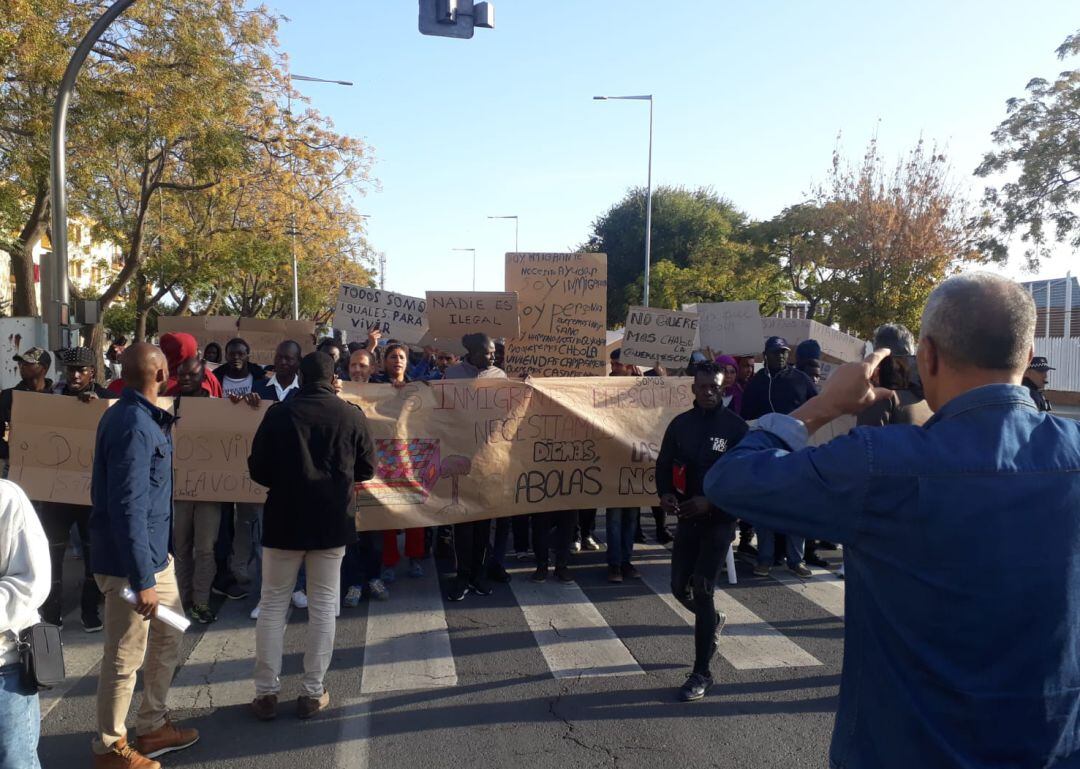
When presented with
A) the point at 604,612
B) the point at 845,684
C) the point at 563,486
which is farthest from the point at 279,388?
the point at 845,684

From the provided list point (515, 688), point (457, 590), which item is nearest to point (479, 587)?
point (457, 590)

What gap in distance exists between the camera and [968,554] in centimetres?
167

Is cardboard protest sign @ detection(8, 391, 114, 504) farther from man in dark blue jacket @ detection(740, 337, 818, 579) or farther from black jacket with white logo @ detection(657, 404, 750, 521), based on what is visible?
man in dark blue jacket @ detection(740, 337, 818, 579)

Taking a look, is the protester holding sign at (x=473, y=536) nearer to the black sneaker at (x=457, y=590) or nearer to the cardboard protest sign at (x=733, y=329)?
the black sneaker at (x=457, y=590)

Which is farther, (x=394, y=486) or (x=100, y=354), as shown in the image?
(x=100, y=354)

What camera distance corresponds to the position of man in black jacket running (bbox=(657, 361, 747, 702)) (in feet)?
16.6

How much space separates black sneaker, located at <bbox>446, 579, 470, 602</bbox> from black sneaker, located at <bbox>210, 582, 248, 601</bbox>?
64.6 inches

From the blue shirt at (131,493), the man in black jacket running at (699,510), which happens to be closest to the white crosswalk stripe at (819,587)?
the man in black jacket running at (699,510)

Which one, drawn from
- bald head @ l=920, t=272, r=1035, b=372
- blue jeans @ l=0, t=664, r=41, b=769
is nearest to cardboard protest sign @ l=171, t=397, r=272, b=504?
blue jeans @ l=0, t=664, r=41, b=769

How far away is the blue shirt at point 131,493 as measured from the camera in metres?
3.87

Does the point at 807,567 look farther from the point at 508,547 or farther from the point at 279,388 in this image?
the point at 279,388

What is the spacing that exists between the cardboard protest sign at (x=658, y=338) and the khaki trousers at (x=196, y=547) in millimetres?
4838

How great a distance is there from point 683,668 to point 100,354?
1779 cm

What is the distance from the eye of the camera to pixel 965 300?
1.79 meters
